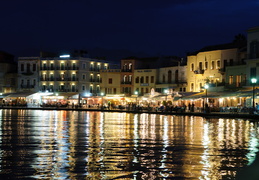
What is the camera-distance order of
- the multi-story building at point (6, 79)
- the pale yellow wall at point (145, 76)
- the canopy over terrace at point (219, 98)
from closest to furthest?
1. the canopy over terrace at point (219, 98)
2. the pale yellow wall at point (145, 76)
3. the multi-story building at point (6, 79)

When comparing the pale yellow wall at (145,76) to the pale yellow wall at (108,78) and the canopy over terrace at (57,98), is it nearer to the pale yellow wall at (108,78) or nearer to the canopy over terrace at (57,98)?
the pale yellow wall at (108,78)

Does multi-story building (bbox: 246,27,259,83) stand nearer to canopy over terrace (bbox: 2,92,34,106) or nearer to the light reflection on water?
the light reflection on water

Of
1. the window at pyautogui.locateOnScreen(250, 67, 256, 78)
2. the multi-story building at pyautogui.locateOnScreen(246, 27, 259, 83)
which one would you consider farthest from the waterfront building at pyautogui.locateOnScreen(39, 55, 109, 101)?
the window at pyautogui.locateOnScreen(250, 67, 256, 78)

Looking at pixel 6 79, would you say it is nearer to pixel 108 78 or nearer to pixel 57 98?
pixel 57 98

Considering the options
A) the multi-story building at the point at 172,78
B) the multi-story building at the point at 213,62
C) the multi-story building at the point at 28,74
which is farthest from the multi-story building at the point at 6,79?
the multi-story building at the point at 213,62

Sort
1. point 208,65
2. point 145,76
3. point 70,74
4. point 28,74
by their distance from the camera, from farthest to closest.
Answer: point 28,74
point 70,74
point 145,76
point 208,65

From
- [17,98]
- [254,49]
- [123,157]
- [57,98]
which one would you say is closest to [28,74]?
[17,98]

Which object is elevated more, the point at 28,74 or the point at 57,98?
the point at 28,74

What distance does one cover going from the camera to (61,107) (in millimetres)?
78438

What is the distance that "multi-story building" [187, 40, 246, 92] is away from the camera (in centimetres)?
5997

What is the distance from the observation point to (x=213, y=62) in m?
63.3

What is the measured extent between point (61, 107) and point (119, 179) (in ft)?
222

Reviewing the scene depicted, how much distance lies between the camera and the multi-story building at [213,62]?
60.0 m

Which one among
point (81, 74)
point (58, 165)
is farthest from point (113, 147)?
point (81, 74)
